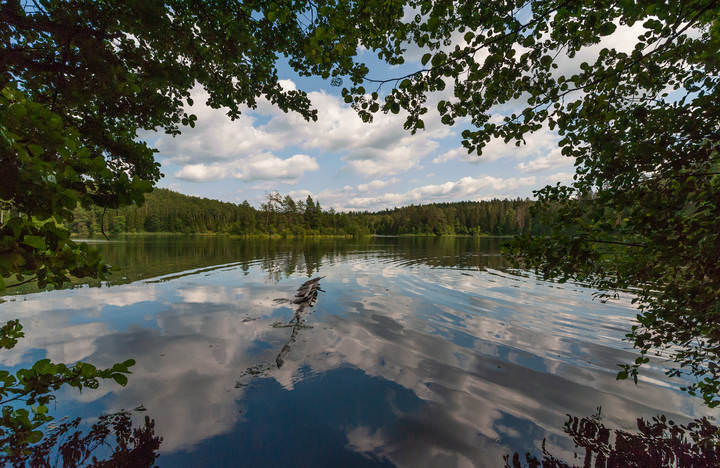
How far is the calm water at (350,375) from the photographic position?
4.95 m

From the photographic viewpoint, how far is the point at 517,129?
4.20m

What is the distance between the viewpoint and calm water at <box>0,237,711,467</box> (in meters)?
4.95

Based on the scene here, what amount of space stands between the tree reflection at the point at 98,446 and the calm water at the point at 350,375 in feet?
0.87

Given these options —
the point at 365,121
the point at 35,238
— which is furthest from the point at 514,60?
the point at 35,238

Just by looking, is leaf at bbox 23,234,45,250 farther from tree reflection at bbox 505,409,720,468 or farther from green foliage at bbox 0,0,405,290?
tree reflection at bbox 505,409,720,468

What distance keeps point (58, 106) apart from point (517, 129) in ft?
22.2

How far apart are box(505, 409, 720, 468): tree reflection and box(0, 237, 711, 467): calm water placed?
9.4 inches

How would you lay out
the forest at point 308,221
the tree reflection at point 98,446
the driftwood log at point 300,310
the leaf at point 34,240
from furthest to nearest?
1. the forest at point 308,221
2. the driftwood log at point 300,310
3. the tree reflection at point 98,446
4. the leaf at point 34,240

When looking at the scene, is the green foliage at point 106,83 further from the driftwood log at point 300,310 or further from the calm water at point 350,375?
the driftwood log at point 300,310

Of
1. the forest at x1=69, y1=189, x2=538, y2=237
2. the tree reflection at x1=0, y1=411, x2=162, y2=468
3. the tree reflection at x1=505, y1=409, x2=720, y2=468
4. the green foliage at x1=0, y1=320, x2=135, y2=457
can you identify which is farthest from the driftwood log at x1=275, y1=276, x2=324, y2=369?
the forest at x1=69, y1=189, x2=538, y2=237

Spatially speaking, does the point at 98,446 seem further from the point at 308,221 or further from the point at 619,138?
the point at 308,221

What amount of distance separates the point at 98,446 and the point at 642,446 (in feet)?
31.8

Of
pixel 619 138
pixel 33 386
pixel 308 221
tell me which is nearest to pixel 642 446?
pixel 619 138

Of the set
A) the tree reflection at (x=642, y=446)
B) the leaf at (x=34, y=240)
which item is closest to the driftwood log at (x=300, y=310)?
the tree reflection at (x=642, y=446)
